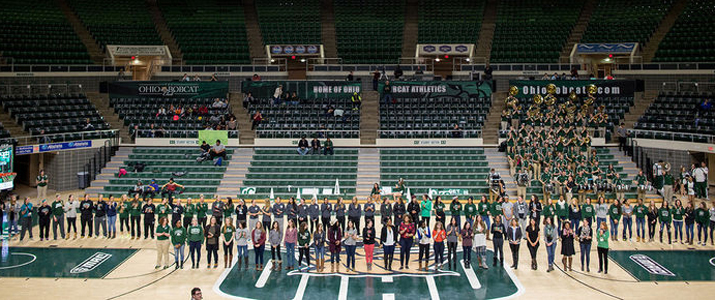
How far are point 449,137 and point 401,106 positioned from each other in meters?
3.71

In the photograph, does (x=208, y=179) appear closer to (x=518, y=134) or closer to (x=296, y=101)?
(x=296, y=101)

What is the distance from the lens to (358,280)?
1456 cm

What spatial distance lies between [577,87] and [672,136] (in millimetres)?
5756

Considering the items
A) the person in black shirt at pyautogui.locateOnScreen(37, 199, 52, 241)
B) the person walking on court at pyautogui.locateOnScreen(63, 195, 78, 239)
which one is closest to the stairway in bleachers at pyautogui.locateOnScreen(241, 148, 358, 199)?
the person walking on court at pyautogui.locateOnScreen(63, 195, 78, 239)

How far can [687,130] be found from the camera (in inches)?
1078

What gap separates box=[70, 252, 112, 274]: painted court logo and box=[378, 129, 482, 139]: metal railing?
53.8 ft

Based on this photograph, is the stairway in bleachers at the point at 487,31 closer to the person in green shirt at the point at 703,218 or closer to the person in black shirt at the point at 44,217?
the person in green shirt at the point at 703,218

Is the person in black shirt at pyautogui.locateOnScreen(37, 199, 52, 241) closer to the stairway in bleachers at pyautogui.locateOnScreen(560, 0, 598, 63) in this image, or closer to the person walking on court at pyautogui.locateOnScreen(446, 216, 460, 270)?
the person walking on court at pyautogui.locateOnScreen(446, 216, 460, 270)

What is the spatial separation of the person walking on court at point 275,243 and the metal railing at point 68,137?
15820mm

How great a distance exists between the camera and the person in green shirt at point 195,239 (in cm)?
1510

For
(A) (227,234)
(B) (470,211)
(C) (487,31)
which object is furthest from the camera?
(C) (487,31)

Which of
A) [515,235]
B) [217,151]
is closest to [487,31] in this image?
[217,151]

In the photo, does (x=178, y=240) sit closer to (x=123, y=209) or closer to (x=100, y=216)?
(x=123, y=209)

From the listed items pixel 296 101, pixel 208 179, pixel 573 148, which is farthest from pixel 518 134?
pixel 208 179
